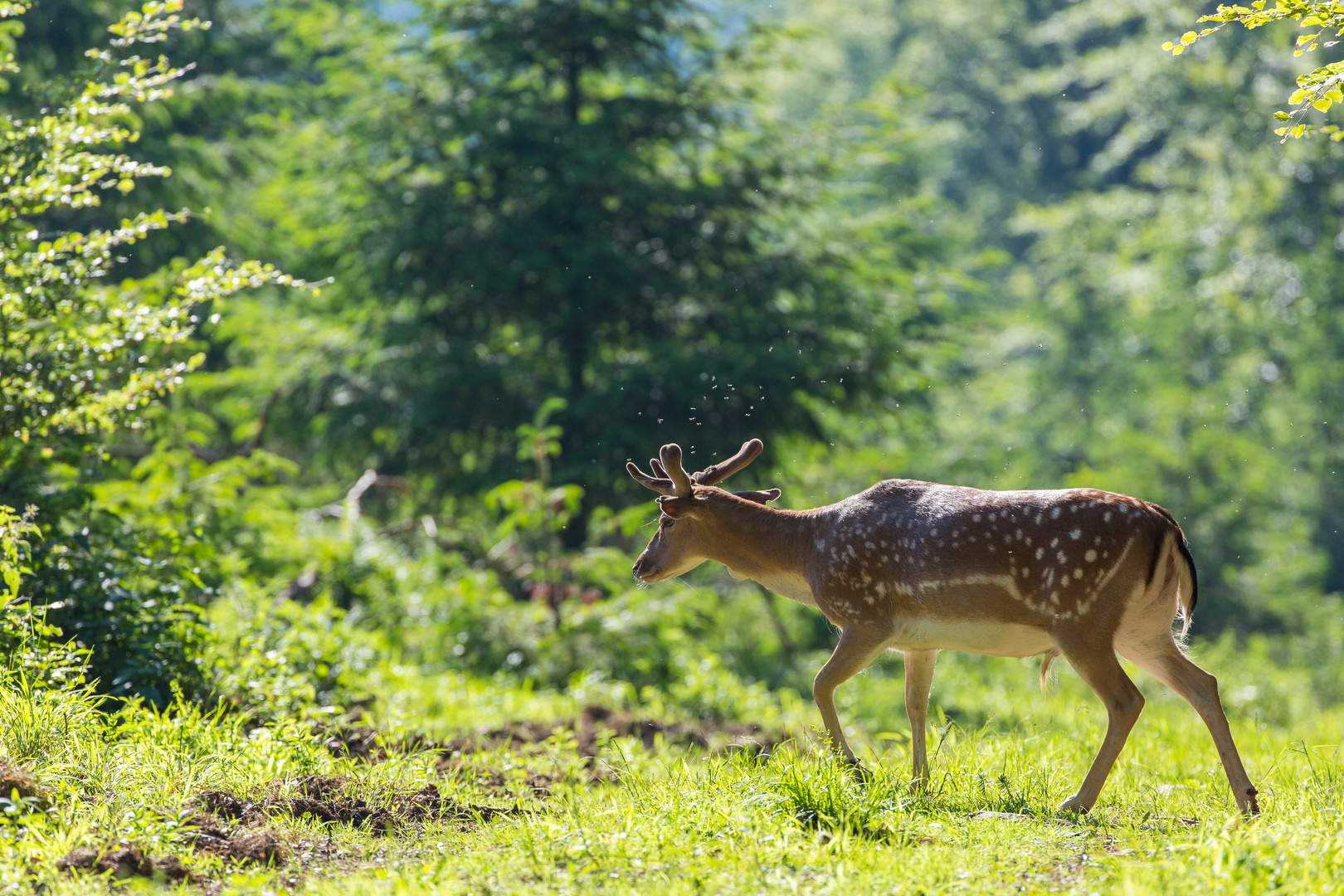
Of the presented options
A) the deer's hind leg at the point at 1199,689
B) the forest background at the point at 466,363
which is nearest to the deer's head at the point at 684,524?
the deer's hind leg at the point at 1199,689

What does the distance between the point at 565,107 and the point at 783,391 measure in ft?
14.1

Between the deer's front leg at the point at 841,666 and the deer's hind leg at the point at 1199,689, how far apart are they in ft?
3.92

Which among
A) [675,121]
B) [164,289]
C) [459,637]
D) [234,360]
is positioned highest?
[675,121]

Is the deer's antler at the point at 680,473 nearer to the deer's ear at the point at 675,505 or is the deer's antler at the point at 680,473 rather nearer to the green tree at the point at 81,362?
the deer's ear at the point at 675,505

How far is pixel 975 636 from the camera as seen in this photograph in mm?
6008

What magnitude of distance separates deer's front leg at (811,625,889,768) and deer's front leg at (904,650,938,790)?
1.00ft

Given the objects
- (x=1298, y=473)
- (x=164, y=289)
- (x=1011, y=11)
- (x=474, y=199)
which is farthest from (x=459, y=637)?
(x=1011, y=11)

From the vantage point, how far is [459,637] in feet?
37.7

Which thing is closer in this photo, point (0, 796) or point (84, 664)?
point (0, 796)

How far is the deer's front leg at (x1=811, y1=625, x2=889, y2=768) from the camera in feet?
20.1

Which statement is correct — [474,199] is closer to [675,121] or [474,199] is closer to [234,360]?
[675,121]

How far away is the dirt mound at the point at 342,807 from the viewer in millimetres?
5531

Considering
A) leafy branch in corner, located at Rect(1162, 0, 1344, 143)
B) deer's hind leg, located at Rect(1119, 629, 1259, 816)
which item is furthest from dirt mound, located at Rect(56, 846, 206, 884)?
leafy branch in corner, located at Rect(1162, 0, 1344, 143)

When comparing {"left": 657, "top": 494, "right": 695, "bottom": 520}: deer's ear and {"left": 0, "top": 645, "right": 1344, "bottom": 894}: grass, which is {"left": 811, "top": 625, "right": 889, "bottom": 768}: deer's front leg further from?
{"left": 657, "top": 494, "right": 695, "bottom": 520}: deer's ear
